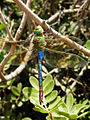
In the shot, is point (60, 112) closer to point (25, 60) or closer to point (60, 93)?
point (60, 93)

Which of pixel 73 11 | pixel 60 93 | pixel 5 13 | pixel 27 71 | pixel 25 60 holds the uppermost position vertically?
pixel 5 13

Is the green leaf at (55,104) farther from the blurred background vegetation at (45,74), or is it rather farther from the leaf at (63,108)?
the blurred background vegetation at (45,74)

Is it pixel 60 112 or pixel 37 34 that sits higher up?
pixel 37 34

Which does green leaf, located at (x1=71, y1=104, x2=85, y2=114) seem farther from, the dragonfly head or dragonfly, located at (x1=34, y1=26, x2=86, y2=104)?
the dragonfly head

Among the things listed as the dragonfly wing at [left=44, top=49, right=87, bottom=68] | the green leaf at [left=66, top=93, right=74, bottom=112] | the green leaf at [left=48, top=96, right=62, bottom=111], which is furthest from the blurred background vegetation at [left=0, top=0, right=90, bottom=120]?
the green leaf at [left=48, top=96, right=62, bottom=111]

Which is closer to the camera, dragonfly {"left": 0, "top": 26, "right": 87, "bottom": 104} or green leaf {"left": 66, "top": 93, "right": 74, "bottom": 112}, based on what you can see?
green leaf {"left": 66, "top": 93, "right": 74, "bottom": 112}

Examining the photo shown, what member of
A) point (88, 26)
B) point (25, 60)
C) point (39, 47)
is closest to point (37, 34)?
point (39, 47)

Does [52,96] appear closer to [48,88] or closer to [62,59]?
[48,88]
